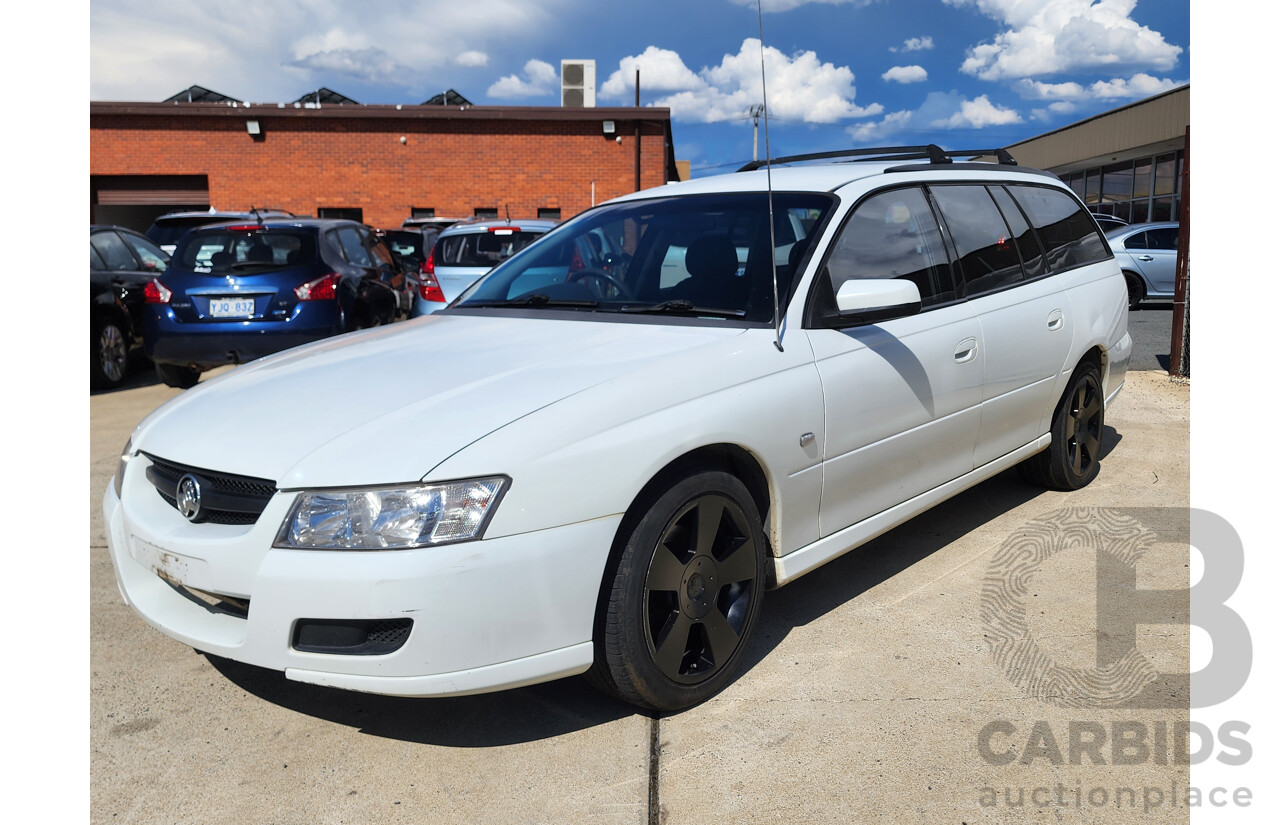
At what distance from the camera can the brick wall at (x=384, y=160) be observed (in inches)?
953

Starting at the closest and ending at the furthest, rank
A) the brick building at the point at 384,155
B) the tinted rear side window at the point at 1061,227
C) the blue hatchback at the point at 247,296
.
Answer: the tinted rear side window at the point at 1061,227 < the blue hatchback at the point at 247,296 < the brick building at the point at 384,155

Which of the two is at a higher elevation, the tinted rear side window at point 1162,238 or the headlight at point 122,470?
the tinted rear side window at point 1162,238

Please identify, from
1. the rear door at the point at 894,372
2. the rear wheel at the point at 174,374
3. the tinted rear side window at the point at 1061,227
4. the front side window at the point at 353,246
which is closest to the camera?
the rear door at the point at 894,372

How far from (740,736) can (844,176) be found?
2225 mm

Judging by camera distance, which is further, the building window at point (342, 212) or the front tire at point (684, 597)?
the building window at point (342, 212)

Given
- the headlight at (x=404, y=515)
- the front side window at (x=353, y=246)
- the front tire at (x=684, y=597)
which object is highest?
the front side window at (x=353, y=246)

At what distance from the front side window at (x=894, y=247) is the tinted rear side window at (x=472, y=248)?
21.0 feet

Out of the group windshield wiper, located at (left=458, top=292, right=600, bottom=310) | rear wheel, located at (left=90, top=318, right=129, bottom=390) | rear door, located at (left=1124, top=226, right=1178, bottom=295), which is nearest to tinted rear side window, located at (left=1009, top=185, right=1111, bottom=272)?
windshield wiper, located at (left=458, top=292, right=600, bottom=310)

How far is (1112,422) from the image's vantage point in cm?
688

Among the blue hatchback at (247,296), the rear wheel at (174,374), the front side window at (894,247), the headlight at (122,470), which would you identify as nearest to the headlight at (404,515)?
the headlight at (122,470)

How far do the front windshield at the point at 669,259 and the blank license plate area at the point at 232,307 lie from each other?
4181mm

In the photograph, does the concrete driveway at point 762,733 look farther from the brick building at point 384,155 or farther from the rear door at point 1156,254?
the brick building at point 384,155
